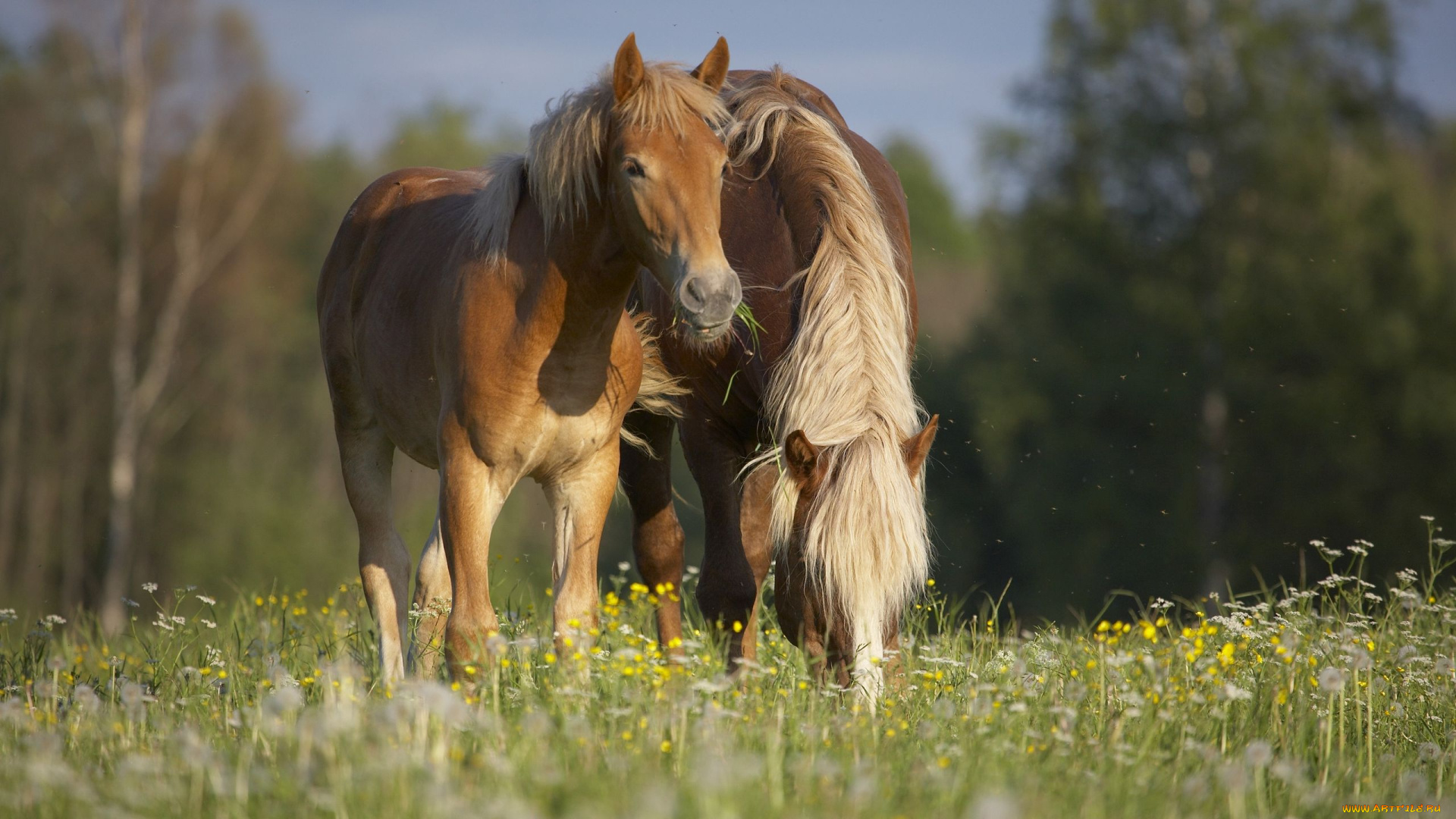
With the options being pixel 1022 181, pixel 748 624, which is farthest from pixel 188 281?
pixel 748 624

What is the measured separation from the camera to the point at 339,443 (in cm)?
561

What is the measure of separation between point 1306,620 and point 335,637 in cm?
376

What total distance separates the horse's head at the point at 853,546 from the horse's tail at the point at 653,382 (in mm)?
966

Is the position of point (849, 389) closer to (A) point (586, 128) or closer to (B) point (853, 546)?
(B) point (853, 546)

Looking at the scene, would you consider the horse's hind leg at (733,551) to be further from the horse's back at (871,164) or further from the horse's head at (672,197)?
the horse's head at (672,197)

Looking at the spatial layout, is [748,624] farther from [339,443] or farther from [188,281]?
[188,281]

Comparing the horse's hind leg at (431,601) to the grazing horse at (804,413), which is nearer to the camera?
the grazing horse at (804,413)

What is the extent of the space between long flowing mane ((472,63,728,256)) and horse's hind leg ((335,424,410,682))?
1.50 m

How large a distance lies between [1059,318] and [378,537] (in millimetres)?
16026

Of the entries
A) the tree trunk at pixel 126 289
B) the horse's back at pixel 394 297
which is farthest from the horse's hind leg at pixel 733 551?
the tree trunk at pixel 126 289

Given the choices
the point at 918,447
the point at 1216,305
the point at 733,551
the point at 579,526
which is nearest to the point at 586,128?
the point at 579,526

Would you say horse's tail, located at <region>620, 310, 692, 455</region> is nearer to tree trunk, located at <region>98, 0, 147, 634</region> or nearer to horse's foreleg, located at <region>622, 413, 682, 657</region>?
horse's foreleg, located at <region>622, 413, 682, 657</region>

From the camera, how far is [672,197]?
12.6ft

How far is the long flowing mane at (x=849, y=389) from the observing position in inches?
156
